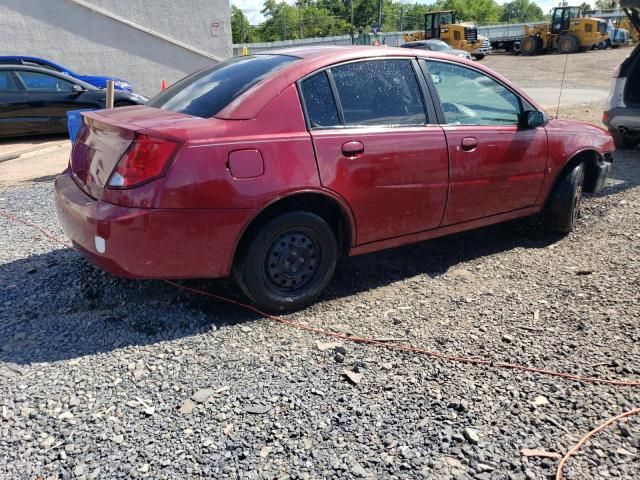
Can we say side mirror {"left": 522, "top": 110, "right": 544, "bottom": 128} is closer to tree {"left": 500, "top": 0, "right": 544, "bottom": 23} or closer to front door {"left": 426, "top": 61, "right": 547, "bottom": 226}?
front door {"left": 426, "top": 61, "right": 547, "bottom": 226}

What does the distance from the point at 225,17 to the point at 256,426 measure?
20.6m

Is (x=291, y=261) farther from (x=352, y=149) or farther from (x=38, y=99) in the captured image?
(x=38, y=99)

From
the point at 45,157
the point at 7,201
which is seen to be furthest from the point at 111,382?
the point at 45,157

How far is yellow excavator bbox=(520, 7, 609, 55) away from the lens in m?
36.6

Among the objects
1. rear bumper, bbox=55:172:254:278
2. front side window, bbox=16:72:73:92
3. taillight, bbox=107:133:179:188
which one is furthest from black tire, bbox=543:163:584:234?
front side window, bbox=16:72:73:92

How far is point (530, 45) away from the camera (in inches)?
1523

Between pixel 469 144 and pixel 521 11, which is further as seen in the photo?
pixel 521 11

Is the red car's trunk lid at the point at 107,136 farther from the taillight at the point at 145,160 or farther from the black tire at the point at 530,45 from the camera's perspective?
the black tire at the point at 530,45

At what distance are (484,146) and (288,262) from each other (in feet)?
5.88

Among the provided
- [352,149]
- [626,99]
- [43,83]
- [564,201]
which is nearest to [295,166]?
[352,149]

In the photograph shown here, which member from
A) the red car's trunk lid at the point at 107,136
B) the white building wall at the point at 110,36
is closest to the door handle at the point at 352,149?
the red car's trunk lid at the point at 107,136

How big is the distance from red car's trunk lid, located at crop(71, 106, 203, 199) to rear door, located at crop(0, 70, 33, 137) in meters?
8.70

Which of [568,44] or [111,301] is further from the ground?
[568,44]

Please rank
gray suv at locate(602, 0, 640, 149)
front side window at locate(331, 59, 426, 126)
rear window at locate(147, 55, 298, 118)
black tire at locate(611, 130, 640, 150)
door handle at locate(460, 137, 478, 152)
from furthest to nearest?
black tire at locate(611, 130, 640, 150) → gray suv at locate(602, 0, 640, 149) → door handle at locate(460, 137, 478, 152) → front side window at locate(331, 59, 426, 126) → rear window at locate(147, 55, 298, 118)
